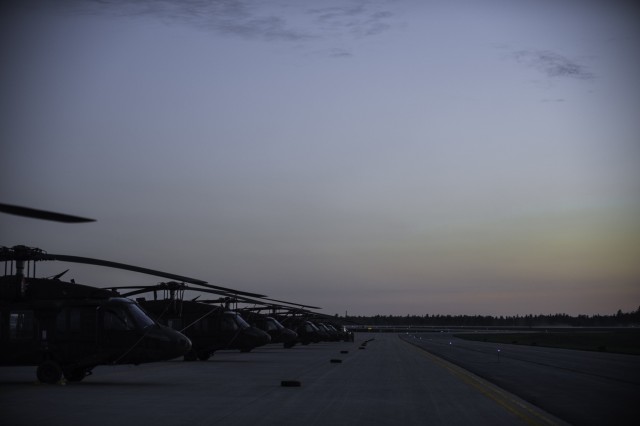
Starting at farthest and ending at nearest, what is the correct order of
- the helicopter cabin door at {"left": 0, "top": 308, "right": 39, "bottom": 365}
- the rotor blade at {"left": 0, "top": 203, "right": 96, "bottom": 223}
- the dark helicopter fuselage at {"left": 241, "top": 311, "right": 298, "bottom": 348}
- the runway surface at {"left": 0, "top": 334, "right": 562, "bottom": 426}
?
the dark helicopter fuselage at {"left": 241, "top": 311, "right": 298, "bottom": 348}, the helicopter cabin door at {"left": 0, "top": 308, "right": 39, "bottom": 365}, the runway surface at {"left": 0, "top": 334, "right": 562, "bottom": 426}, the rotor blade at {"left": 0, "top": 203, "right": 96, "bottom": 223}

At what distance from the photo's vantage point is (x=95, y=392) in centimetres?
2100

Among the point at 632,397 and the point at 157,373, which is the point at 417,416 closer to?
the point at 632,397

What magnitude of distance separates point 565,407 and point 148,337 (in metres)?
13.2

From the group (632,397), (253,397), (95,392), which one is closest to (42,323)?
(95,392)

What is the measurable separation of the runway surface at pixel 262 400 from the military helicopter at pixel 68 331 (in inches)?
28.1

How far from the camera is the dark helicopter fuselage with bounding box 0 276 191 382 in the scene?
80.7ft

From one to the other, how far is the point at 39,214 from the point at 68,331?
1657cm

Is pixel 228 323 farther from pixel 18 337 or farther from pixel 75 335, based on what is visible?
pixel 18 337

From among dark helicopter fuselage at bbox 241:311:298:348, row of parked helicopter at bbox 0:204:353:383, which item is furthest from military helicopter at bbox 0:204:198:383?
dark helicopter fuselage at bbox 241:311:298:348

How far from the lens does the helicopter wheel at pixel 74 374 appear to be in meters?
24.6

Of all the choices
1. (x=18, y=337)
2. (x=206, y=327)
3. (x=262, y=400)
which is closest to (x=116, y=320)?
(x=18, y=337)

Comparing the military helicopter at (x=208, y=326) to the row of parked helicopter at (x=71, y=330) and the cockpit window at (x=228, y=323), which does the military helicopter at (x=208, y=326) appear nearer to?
the cockpit window at (x=228, y=323)

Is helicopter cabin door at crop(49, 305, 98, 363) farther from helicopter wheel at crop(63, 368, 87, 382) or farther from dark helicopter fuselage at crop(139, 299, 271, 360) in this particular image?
dark helicopter fuselage at crop(139, 299, 271, 360)

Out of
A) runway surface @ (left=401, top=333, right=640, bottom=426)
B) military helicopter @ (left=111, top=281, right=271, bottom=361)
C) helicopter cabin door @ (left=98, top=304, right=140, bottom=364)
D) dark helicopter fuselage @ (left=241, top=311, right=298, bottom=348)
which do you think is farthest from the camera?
dark helicopter fuselage @ (left=241, top=311, right=298, bottom=348)
